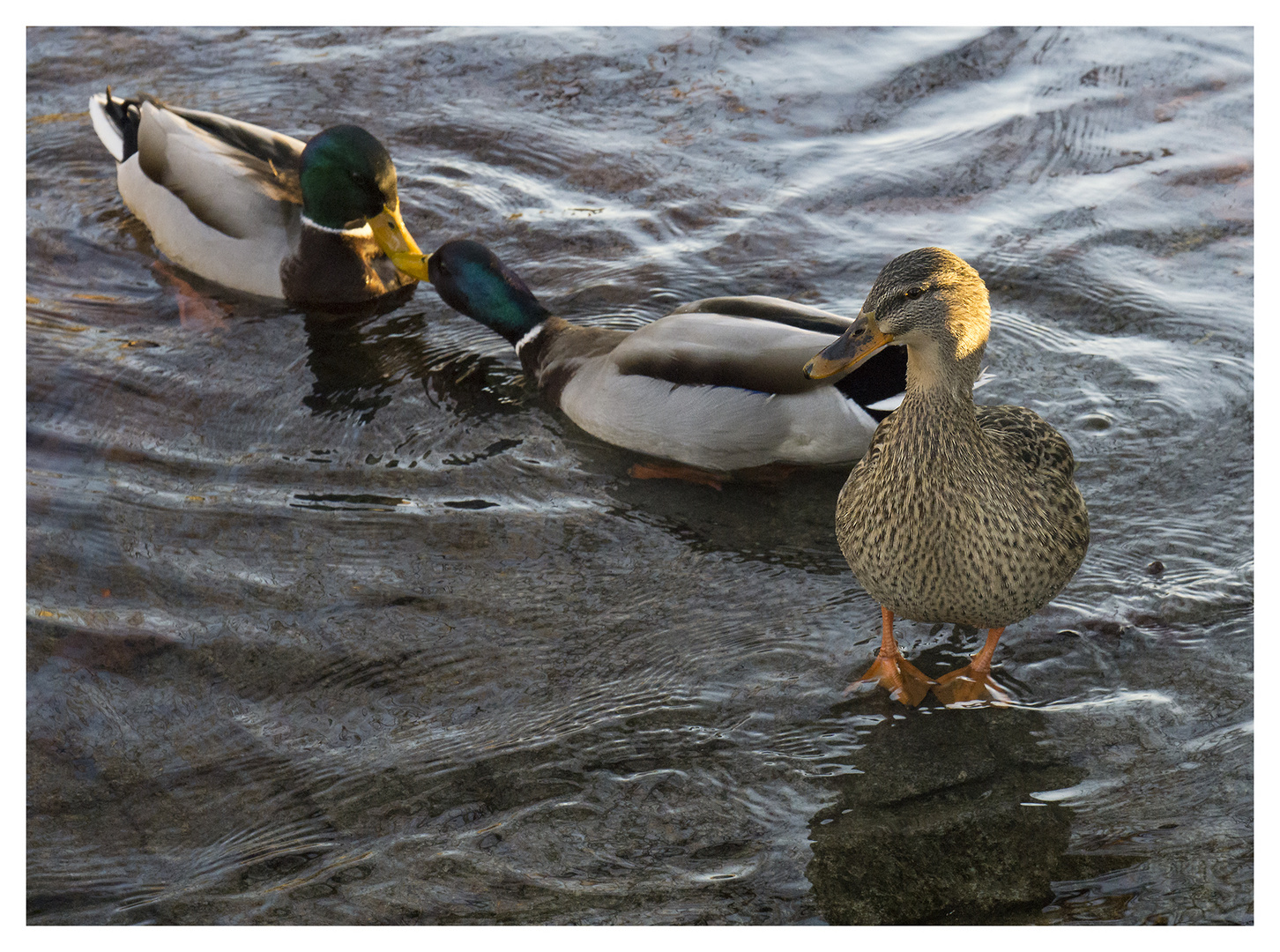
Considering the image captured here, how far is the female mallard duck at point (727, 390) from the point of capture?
13.7 feet

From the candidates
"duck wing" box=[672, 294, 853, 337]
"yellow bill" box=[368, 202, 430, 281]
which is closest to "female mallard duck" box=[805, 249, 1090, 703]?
"duck wing" box=[672, 294, 853, 337]

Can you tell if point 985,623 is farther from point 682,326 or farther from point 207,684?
point 207,684

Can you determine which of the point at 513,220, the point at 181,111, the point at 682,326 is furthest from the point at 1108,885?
the point at 181,111

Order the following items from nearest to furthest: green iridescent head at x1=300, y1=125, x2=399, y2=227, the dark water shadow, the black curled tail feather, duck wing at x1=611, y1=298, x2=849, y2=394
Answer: the dark water shadow, duck wing at x1=611, y1=298, x2=849, y2=394, green iridescent head at x1=300, y1=125, x2=399, y2=227, the black curled tail feather

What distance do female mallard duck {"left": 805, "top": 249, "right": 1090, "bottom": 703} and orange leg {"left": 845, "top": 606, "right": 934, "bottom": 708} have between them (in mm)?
209

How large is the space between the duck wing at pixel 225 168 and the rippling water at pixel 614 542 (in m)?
0.40

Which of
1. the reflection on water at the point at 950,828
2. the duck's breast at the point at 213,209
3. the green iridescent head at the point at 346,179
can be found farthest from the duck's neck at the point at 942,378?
the duck's breast at the point at 213,209

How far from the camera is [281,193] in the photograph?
5613 millimetres

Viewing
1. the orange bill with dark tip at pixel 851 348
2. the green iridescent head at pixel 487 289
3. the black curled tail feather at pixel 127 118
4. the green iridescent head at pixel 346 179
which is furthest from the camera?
the black curled tail feather at pixel 127 118

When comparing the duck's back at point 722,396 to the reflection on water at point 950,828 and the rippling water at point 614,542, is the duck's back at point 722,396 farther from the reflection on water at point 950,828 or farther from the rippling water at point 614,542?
the reflection on water at point 950,828

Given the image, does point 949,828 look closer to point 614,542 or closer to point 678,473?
point 614,542

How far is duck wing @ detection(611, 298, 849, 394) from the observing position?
4160 millimetres

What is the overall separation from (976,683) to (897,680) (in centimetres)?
23

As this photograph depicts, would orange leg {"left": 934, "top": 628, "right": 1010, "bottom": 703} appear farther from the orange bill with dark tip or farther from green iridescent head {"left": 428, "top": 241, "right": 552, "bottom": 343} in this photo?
green iridescent head {"left": 428, "top": 241, "right": 552, "bottom": 343}
